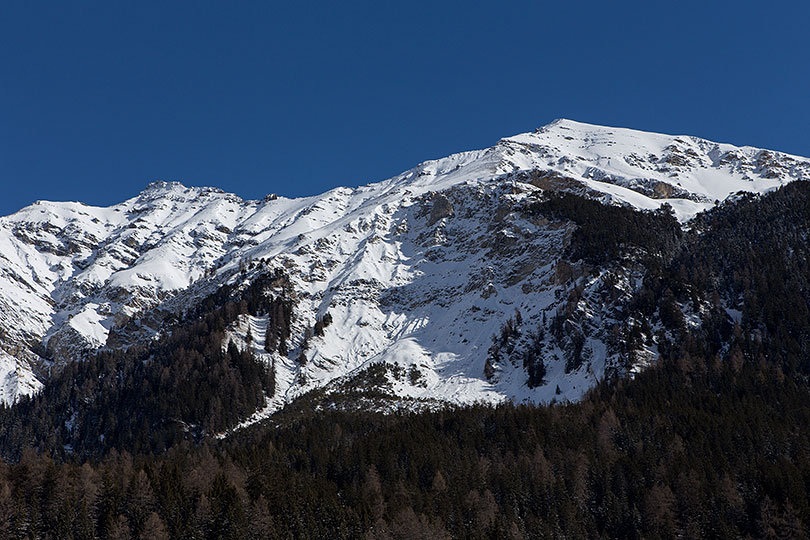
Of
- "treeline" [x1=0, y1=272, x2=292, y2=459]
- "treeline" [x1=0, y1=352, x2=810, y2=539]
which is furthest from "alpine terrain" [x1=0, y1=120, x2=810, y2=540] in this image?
"treeline" [x1=0, y1=272, x2=292, y2=459]

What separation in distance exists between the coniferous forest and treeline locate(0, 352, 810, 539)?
300 mm

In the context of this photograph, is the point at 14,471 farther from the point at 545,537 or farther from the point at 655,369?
the point at 655,369

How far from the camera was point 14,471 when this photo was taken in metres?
103

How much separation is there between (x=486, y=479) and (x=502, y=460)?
5968 mm

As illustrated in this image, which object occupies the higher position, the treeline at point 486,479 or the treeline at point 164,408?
the treeline at point 164,408

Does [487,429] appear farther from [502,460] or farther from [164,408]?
[164,408]

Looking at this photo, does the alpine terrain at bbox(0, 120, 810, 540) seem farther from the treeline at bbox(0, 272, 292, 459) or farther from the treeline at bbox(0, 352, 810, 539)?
the treeline at bbox(0, 272, 292, 459)

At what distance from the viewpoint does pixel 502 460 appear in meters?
121

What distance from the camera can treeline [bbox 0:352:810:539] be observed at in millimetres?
96188

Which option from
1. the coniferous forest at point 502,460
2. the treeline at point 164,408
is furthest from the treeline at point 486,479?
the treeline at point 164,408

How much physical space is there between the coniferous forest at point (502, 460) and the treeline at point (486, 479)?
0.98ft

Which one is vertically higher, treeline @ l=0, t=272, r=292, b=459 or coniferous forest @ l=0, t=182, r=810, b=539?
treeline @ l=0, t=272, r=292, b=459

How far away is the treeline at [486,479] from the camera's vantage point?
9619 centimetres

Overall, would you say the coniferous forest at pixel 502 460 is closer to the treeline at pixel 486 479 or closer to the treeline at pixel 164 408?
the treeline at pixel 486 479
